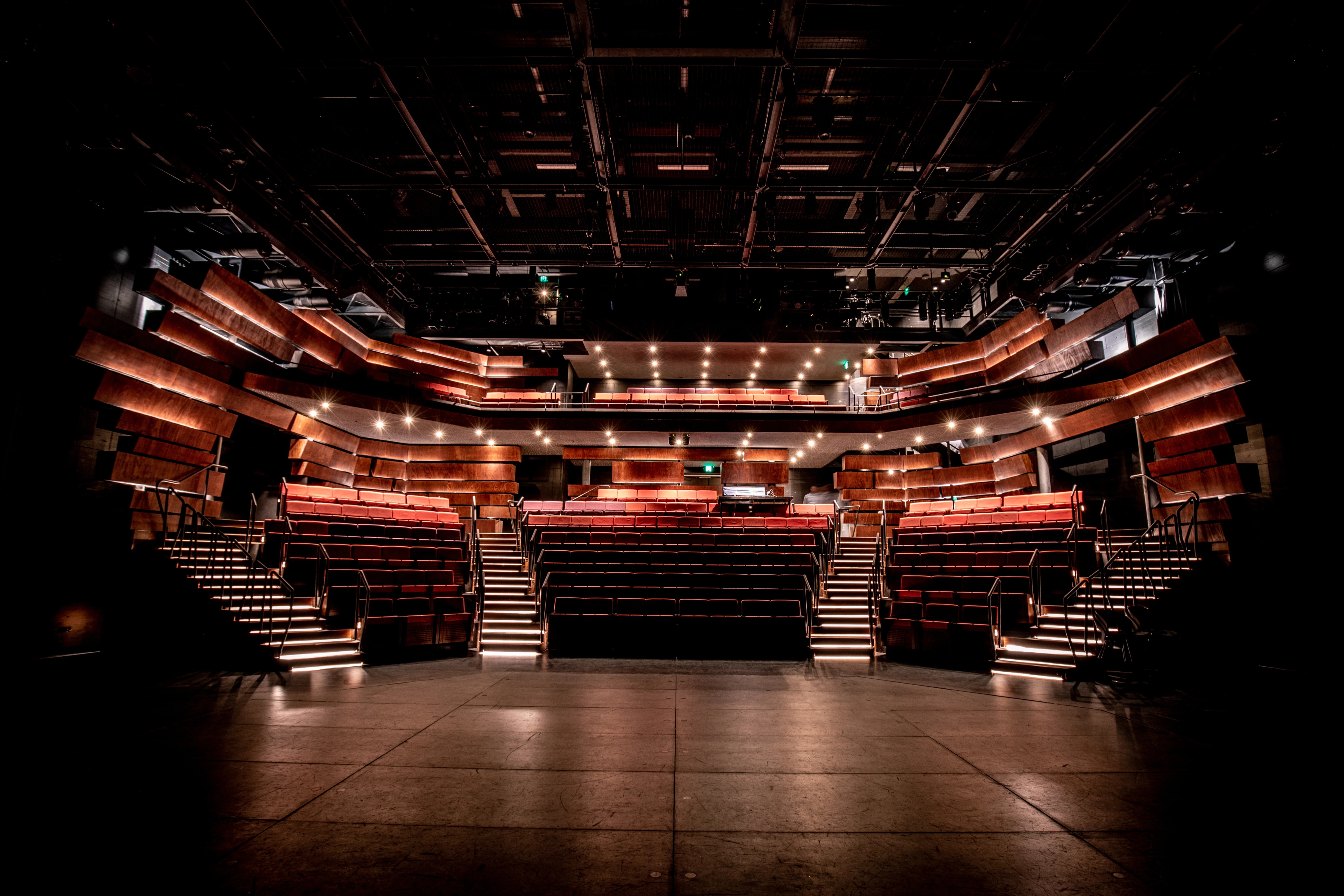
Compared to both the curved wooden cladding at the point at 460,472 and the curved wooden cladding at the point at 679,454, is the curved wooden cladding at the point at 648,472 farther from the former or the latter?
the curved wooden cladding at the point at 460,472

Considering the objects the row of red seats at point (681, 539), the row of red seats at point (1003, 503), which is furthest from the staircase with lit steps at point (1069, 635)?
the row of red seats at point (681, 539)

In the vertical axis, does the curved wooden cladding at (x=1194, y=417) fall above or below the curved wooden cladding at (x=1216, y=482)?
above

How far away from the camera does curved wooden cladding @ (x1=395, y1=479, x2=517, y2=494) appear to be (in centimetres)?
1593

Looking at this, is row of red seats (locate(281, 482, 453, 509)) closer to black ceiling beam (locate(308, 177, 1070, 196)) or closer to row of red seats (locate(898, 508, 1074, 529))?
black ceiling beam (locate(308, 177, 1070, 196))

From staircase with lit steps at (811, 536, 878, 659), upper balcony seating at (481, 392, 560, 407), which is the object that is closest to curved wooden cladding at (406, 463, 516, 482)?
upper balcony seating at (481, 392, 560, 407)

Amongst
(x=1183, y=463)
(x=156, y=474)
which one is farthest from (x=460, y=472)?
(x=1183, y=463)

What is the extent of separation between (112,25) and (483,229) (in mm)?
6124

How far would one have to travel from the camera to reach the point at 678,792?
8.91ft

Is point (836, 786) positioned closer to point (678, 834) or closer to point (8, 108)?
point (678, 834)

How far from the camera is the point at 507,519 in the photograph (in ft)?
49.1

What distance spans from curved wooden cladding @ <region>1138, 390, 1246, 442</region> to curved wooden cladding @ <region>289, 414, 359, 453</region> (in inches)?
665

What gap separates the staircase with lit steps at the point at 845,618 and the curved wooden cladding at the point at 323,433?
457 inches

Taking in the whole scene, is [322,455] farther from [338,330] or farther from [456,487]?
[456,487]

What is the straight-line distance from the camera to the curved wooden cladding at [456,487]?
52.3 feet
